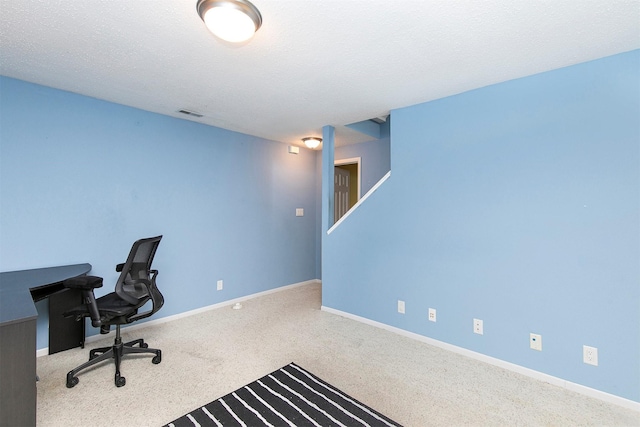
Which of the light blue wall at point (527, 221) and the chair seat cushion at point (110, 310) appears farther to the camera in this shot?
the chair seat cushion at point (110, 310)

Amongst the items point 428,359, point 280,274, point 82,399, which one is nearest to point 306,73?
point 428,359

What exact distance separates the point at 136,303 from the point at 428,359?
2.43 metres

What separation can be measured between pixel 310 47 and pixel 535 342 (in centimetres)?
272

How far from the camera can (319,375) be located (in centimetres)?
220

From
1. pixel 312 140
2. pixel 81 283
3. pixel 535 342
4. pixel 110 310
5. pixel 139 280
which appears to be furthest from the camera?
pixel 312 140

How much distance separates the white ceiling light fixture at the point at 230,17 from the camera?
4.76ft

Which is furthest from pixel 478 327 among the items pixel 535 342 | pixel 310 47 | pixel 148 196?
pixel 148 196

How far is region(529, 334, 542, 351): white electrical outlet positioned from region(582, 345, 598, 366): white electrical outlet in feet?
0.81

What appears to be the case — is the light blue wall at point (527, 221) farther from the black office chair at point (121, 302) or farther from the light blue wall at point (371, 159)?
the black office chair at point (121, 302)

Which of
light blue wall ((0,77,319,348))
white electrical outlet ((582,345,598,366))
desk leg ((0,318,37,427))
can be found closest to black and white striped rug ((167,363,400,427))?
desk leg ((0,318,37,427))

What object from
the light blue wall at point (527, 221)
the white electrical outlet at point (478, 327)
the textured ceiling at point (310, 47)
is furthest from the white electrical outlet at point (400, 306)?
the textured ceiling at point (310, 47)

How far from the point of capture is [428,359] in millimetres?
2477

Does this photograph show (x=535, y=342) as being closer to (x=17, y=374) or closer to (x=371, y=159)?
(x=371, y=159)

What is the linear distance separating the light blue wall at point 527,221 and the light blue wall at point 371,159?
3.86ft
